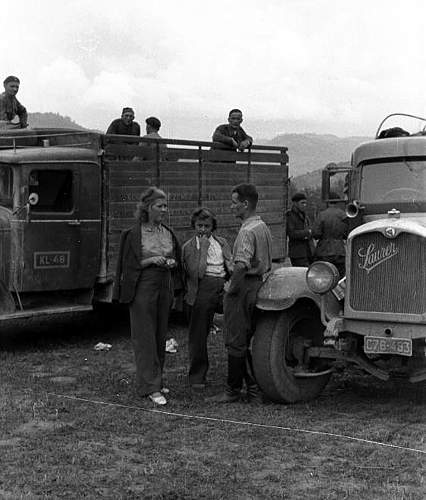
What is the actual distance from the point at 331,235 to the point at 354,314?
4.48 metres

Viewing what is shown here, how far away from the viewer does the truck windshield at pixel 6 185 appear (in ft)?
29.6

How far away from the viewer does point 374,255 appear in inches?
251

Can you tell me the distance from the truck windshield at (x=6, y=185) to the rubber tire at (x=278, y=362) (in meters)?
3.44

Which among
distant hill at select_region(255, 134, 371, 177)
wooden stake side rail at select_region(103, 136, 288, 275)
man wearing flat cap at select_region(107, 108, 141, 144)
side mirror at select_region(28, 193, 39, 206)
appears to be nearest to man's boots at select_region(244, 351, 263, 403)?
wooden stake side rail at select_region(103, 136, 288, 275)

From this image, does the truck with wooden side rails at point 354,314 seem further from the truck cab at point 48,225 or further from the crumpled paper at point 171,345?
the truck cab at point 48,225

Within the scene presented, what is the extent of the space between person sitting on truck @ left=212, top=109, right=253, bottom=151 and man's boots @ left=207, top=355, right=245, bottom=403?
486 cm

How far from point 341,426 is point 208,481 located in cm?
153

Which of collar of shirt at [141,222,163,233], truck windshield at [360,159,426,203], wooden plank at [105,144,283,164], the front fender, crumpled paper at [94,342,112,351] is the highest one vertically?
wooden plank at [105,144,283,164]

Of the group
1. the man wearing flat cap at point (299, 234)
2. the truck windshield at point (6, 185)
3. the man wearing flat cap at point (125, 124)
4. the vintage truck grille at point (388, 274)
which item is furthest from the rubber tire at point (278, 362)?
the man wearing flat cap at point (125, 124)

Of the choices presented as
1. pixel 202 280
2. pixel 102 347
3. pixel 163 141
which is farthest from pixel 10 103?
pixel 202 280

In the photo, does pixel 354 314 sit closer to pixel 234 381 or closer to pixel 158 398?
pixel 234 381

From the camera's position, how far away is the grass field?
4719 mm

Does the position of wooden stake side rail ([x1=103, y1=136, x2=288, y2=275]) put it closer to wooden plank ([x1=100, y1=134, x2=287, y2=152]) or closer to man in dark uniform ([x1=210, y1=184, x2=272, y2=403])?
wooden plank ([x1=100, y1=134, x2=287, y2=152])

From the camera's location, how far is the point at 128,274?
271 inches
